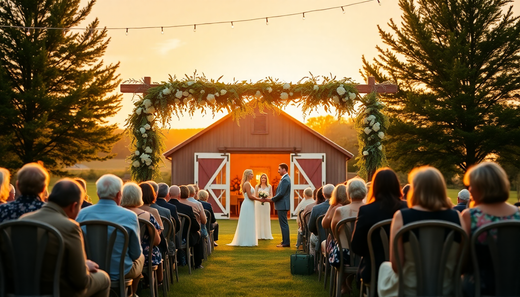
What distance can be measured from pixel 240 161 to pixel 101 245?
2426 cm

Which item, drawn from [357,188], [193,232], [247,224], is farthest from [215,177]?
[357,188]

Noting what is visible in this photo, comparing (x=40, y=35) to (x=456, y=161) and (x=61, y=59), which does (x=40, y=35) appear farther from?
(x=456, y=161)

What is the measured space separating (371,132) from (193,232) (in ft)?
13.3

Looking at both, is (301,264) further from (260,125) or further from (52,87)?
(52,87)

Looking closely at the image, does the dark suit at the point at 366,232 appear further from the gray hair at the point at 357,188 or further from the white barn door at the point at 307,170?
the white barn door at the point at 307,170

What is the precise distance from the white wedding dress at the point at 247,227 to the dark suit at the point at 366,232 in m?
7.91

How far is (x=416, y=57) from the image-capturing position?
2781cm

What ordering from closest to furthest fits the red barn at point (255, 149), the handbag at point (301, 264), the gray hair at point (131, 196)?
the gray hair at point (131, 196) → the handbag at point (301, 264) → the red barn at point (255, 149)

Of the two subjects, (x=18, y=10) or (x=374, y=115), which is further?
(x=18, y=10)

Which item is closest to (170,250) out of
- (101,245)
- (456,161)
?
(101,245)

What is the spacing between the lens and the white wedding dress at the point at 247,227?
1269 centimetres

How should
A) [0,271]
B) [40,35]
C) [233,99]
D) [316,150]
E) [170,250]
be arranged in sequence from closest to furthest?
[0,271], [170,250], [233,99], [316,150], [40,35]

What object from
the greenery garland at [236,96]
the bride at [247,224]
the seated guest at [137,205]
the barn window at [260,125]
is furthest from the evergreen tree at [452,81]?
the seated guest at [137,205]

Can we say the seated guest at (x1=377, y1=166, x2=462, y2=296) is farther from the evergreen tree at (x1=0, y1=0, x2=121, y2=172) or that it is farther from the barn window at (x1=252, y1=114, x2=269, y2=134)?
the evergreen tree at (x1=0, y1=0, x2=121, y2=172)
